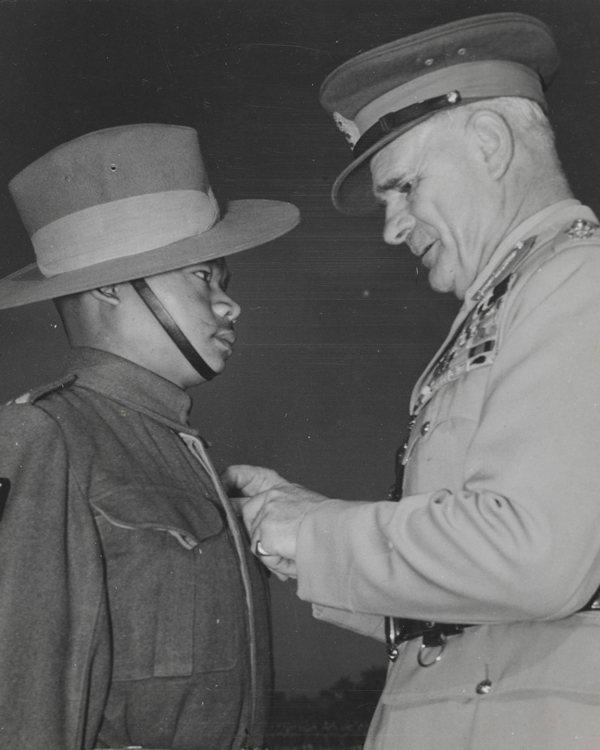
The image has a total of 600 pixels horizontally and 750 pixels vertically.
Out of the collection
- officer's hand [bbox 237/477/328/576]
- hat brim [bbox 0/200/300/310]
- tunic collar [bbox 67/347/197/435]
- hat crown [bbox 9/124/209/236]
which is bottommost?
officer's hand [bbox 237/477/328/576]

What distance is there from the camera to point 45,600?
1585 mm

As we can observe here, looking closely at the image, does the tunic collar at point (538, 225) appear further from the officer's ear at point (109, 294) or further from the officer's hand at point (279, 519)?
the officer's ear at point (109, 294)

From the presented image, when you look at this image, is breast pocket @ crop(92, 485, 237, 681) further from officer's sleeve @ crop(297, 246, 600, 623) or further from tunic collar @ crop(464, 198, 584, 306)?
tunic collar @ crop(464, 198, 584, 306)

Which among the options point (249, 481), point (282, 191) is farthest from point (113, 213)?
point (282, 191)

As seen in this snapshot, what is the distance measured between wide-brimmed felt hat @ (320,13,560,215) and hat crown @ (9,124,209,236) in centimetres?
44

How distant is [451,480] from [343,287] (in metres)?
1.99

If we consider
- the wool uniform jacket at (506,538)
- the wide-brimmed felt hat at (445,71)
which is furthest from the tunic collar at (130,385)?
the wide-brimmed felt hat at (445,71)

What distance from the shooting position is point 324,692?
2.81 meters

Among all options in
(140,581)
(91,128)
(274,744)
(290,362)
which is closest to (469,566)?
(140,581)

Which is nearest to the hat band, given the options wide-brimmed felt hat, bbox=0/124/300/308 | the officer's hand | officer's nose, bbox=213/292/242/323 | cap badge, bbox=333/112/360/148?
wide-brimmed felt hat, bbox=0/124/300/308

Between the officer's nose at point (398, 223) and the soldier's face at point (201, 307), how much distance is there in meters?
0.43

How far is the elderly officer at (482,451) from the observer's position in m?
1.37

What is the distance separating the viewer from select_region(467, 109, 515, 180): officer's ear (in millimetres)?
1777

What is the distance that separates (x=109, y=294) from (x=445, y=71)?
88 centimetres
